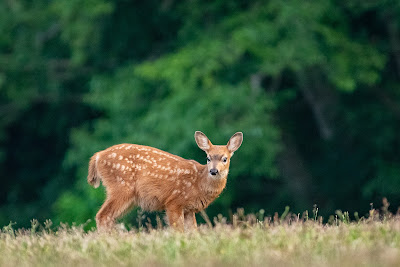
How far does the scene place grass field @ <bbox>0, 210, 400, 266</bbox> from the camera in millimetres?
5273

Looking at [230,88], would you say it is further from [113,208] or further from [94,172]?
[113,208]

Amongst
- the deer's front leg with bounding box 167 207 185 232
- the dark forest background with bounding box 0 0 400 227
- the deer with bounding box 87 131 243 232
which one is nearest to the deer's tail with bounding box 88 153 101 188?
the deer with bounding box 87 131 243 232

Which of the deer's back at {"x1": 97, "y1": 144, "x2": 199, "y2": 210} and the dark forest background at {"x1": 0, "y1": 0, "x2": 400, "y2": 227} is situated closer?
the deer's back at {"x1": 97, "y1": 144, "x2": 199, "y2": 210}

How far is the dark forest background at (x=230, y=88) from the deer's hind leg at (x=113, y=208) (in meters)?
6.95

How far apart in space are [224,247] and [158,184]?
3062mm

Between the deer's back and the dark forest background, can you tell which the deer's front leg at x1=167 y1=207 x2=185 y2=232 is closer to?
the deer's back

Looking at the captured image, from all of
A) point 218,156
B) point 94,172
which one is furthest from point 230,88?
point 218,156

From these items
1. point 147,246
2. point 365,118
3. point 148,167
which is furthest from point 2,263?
point 365,118

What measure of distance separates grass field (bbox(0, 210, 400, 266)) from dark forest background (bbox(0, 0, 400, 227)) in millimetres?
9279

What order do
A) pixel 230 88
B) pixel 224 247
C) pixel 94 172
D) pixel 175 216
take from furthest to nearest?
pixel 230 88 → pixel 94 172 → pixel 175 216 → pixel 224 247

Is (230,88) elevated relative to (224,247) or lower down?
elevated

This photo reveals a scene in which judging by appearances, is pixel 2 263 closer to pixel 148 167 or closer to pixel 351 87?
pixel 148 167

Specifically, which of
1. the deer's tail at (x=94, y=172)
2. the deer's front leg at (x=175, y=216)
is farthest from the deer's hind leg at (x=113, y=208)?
the deer's tail at (x=94, y=172)

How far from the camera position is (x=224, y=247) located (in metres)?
5.94
